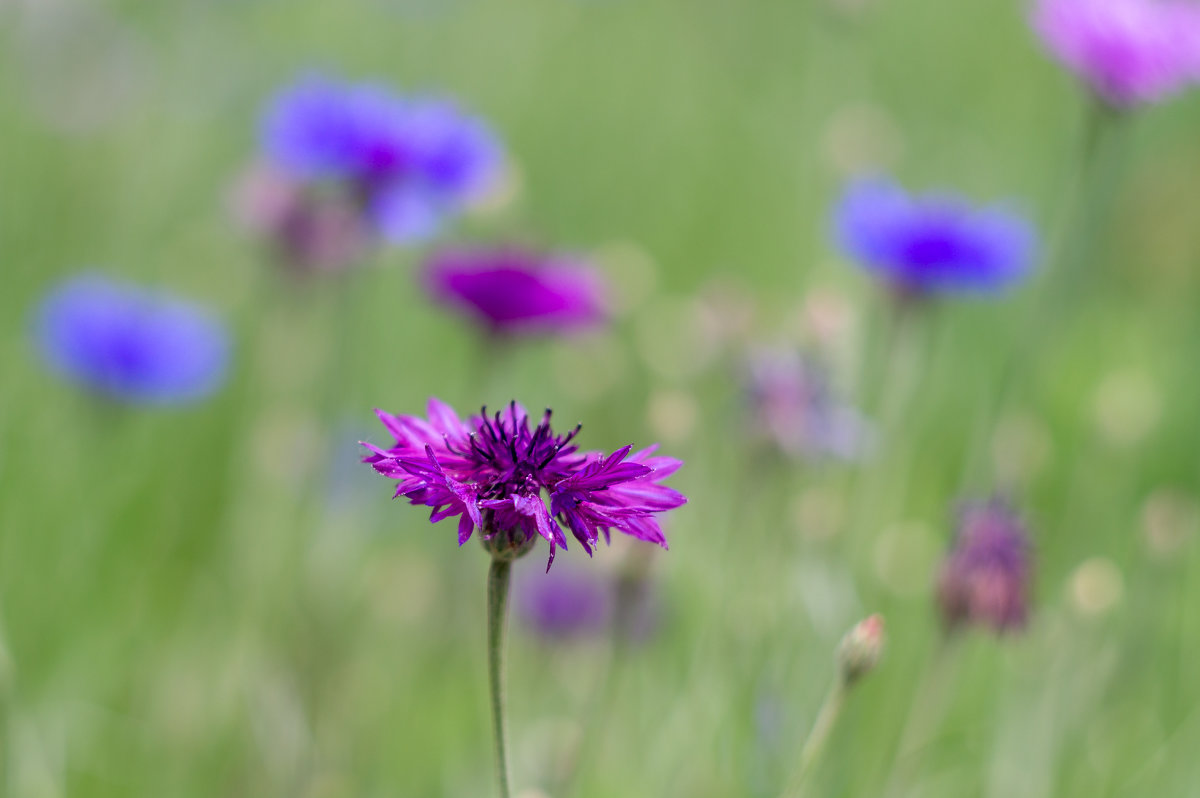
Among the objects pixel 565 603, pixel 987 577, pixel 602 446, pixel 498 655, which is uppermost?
pixel 602 446

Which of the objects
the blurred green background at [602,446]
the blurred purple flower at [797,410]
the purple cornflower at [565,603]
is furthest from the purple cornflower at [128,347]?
the blurred purple flower at [797,410]

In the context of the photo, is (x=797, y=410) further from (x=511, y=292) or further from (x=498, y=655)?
(x=498, y=655)

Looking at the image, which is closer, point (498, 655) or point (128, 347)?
point (498, 655)

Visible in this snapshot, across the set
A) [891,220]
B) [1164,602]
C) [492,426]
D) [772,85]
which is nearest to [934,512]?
[1164,602]

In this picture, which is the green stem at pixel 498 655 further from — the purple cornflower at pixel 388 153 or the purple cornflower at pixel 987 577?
the purple cornflower at pixel 388 153

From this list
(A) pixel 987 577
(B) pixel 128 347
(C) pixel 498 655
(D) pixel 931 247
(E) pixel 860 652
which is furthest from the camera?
(B) pixel 128 347

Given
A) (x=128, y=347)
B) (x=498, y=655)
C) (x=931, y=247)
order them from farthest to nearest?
(x=128, y=347)
(x=931, y=247)
(x=498, y=655)

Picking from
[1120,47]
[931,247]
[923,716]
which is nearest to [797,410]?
[931,247]

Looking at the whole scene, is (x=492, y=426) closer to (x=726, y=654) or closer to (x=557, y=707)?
(x=726, y=654)
